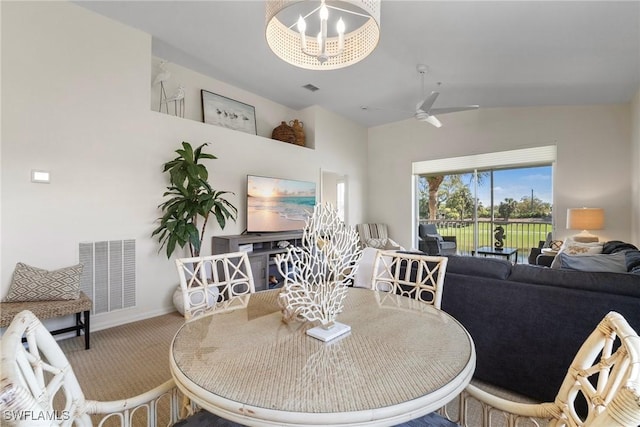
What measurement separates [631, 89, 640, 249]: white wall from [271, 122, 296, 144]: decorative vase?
484 centimetres

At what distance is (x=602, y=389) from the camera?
2.31 feet

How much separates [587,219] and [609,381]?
4553 mm

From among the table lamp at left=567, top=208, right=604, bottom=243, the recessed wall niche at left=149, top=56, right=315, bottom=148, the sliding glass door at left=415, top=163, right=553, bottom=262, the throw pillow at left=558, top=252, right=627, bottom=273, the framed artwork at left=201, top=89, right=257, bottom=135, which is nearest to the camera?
the throw pillow at left=558, top=252, right=627, bottom=273

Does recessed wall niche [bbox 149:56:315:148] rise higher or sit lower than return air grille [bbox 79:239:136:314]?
higher

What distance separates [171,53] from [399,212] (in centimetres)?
500

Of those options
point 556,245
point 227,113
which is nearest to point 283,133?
point 227,113

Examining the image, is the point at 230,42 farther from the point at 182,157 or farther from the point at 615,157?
the point at 615,157

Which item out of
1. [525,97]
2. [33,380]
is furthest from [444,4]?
[33,380]

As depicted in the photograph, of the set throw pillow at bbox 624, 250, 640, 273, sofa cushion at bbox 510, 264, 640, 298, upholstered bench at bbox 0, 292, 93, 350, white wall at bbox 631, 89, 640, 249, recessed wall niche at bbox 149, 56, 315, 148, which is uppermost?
recessed wall niche at bbox 149, 56, 315, 148

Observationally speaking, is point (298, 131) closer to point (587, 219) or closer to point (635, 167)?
point (587, 219)

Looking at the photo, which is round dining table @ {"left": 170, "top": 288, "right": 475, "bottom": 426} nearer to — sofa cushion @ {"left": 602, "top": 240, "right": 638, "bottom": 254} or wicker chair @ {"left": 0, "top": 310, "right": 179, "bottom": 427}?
wicker chair @ {"left": 0, "top": 310, "right": 179, "bottom": 427}

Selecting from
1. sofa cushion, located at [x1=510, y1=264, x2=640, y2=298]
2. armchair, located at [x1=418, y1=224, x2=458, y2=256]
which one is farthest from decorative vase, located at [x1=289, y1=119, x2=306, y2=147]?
sofa cushion, located at [x1=510, y1=264, x2=640, y2=298]

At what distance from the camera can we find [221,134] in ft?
13.4

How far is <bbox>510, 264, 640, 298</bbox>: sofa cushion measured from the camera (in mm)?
1637
